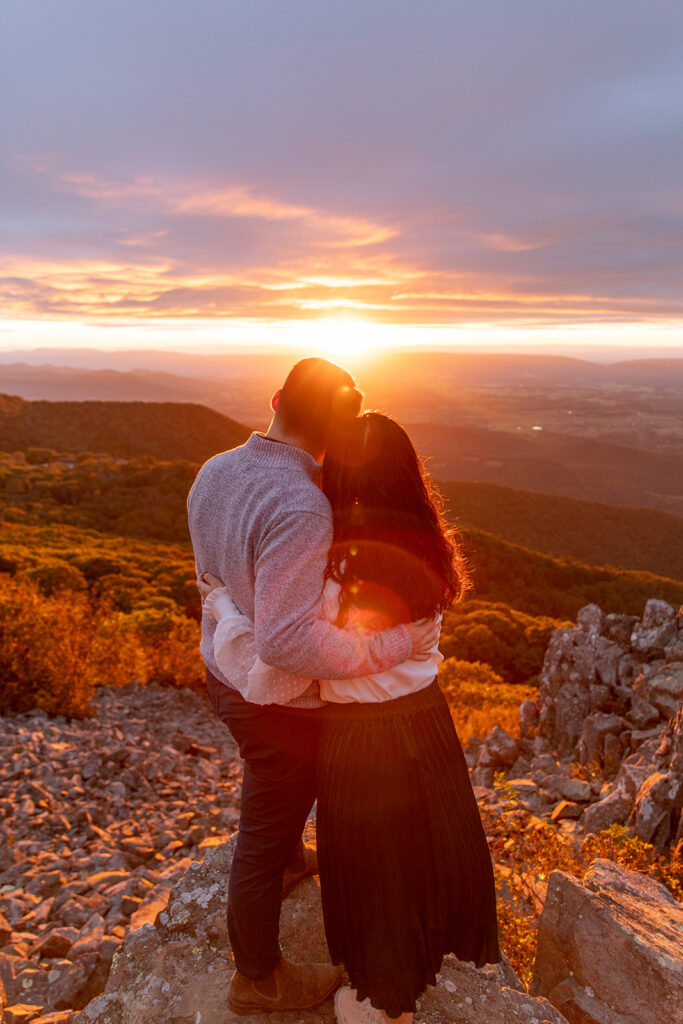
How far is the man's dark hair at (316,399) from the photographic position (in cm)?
180

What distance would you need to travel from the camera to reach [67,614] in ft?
30.6

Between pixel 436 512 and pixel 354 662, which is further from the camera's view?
pixel 436 512

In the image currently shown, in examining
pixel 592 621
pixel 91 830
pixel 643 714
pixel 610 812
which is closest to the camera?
pixel 610 812

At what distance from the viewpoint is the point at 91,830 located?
195 inches

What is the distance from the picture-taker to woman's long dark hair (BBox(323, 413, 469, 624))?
1700mm

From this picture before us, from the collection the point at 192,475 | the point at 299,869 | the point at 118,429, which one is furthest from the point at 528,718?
the point at 118,429

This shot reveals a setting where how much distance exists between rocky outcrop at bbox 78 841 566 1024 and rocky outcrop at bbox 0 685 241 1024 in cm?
48

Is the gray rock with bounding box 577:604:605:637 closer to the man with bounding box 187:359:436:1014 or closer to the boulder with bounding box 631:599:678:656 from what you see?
the boulder with bounding box 631:599:678:656

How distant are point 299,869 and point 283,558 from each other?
7.06 feet

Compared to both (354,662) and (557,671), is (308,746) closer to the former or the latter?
(354,662)

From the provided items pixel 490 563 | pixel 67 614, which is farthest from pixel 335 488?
pixel 490 563

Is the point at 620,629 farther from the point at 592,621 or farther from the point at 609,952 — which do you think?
the point at 609,952

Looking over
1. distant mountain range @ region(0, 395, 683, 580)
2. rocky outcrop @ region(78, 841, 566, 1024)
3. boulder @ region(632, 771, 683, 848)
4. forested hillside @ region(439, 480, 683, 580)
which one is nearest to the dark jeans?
rocky outcrop @ region(78, 841, 566, 1024)

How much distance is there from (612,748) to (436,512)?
548 centimetres
